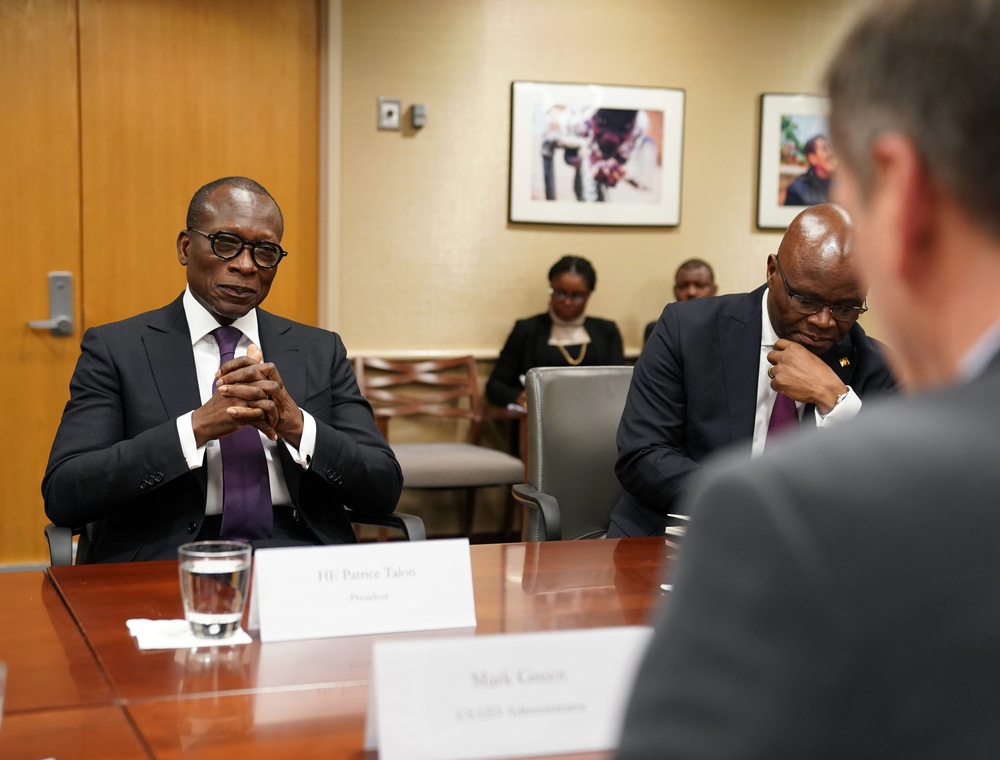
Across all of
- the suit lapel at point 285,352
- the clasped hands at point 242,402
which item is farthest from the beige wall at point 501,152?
the clasped hands at point 242,402

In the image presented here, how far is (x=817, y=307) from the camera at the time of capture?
2566 mm

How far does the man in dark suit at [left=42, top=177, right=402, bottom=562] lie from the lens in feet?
7.47

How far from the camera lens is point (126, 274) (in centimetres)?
502

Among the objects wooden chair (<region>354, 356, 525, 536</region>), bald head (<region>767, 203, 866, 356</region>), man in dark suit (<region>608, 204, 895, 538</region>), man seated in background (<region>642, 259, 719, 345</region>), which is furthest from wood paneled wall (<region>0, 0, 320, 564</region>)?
bald head (<region>767, 203, 866, 356</region>)

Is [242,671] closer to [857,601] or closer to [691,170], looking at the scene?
[857,601]

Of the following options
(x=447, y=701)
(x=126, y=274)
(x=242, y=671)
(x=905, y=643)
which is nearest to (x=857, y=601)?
(x=905, y=643)

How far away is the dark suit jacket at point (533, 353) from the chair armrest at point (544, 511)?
2.40 m

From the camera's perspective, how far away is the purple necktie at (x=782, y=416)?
103 inches

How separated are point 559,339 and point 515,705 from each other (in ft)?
14.4

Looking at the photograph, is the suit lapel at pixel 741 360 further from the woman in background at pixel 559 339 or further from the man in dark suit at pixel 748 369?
the woman in background at pixel 559 339

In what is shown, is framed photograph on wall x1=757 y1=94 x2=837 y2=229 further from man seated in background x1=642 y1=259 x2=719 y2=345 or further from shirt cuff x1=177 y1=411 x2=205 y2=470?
shirt cuff x1=177 y1=411 x2=205 y2=470

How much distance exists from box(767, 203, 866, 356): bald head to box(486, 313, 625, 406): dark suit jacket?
275 cm

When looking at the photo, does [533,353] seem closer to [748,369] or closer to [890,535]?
[748,369]

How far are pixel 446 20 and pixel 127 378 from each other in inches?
137
